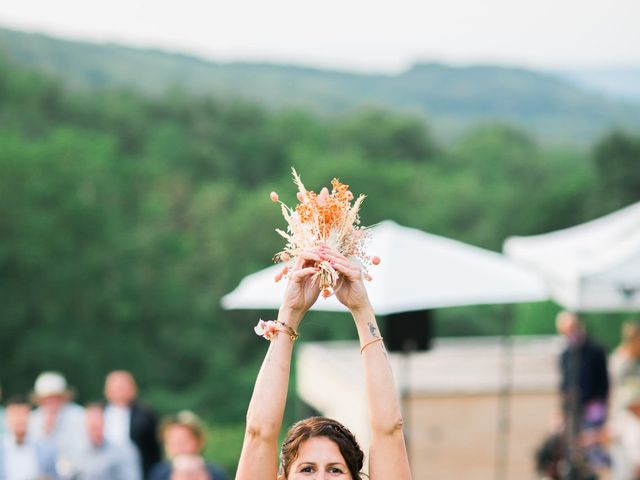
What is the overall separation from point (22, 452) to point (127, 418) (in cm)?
82

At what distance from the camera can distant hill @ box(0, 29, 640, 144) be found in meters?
70.8

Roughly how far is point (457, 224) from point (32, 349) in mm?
21203

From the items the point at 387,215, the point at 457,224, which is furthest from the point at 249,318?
the point at 457,224

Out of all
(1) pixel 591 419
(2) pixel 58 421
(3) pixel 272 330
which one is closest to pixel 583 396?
(1) pixel 591 419

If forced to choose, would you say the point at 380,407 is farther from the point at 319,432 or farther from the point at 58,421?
the point at 58,421

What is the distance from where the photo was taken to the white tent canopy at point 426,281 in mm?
6422

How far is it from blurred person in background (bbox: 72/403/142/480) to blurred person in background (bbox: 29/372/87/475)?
25 centimetres

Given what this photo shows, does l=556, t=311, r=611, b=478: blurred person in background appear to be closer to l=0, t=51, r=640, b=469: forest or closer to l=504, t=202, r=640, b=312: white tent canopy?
l=504, t=202, r=640, b=312: white tent canopy

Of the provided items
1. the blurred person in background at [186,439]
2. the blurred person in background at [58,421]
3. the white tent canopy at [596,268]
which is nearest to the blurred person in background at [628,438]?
the white tent canopy at [596,268]

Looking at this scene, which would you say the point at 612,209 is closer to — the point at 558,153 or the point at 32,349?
the point at 558,153

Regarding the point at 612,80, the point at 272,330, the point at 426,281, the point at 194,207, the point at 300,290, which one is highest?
the point at 612,80

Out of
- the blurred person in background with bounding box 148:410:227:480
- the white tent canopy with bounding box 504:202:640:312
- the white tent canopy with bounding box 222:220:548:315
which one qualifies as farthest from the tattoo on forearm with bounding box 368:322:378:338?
the white tent canopy with bounding box 504:202:640:312

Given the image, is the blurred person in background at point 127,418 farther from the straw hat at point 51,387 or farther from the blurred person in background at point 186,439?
the blurred person in background at point 186,439

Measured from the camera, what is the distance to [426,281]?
6.57 m
